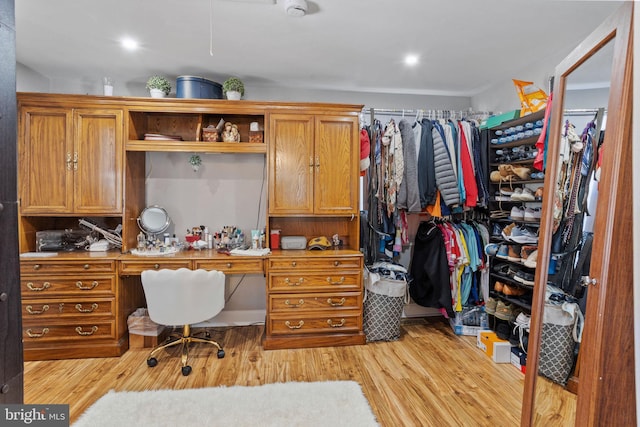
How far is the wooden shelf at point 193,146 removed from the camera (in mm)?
2857

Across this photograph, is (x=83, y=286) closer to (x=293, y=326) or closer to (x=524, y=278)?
(x=293, y=326)

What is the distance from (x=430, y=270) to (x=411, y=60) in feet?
6.47

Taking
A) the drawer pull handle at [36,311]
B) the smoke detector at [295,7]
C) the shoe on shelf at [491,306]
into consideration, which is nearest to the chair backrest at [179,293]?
the drawer pull handle at [36,311]

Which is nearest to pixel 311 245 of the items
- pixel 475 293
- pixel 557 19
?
pixel 475 293

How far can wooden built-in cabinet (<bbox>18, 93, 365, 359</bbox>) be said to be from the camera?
2.65 m

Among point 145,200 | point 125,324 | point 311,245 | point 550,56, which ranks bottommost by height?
point 125,324

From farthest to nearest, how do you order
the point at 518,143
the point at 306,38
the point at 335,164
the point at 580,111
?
the point at 335,164
the point at 518,143
the point at 306,38
the point at 580,111

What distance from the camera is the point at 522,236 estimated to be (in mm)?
2539

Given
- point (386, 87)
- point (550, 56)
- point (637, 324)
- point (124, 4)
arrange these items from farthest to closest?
point (386, 87), point (550, 56), point (124, 4), point (637, 324)

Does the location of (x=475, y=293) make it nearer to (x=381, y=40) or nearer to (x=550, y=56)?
(x=550, y=56)

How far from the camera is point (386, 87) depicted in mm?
3482

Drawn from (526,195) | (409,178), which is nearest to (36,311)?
(409,178)

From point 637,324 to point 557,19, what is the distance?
203 centimetres

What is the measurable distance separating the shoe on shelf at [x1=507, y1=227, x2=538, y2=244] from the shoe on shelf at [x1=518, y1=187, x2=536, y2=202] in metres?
0.23
